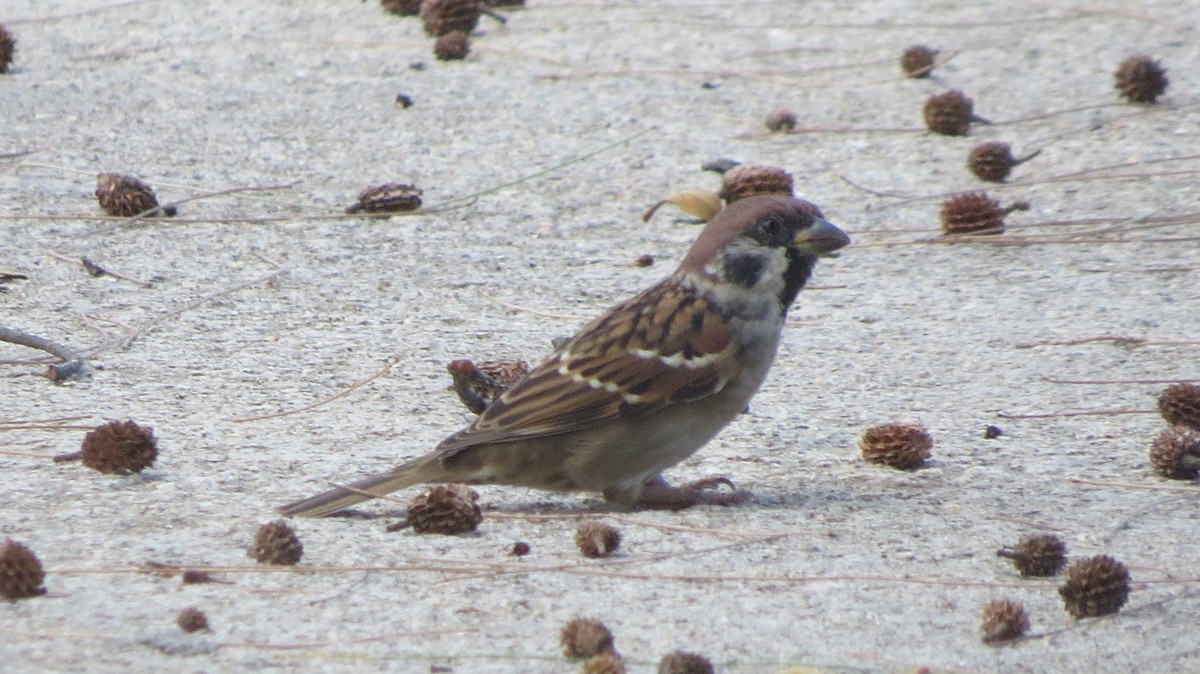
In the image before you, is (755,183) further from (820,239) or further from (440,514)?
(440,514)

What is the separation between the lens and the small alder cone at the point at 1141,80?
23.7 feet

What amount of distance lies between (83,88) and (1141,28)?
503 cm

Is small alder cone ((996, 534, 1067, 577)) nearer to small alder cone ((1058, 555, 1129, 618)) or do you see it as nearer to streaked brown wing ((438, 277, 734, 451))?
small alder cone ((1058, 555, 1129, 618))

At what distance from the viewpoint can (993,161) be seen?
21.7ft

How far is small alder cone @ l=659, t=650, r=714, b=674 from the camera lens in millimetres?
3025

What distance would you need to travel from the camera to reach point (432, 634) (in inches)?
128

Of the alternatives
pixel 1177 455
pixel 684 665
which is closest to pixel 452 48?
pixel 1177 455

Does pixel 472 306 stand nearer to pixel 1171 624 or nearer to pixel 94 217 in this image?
pixel 94 217

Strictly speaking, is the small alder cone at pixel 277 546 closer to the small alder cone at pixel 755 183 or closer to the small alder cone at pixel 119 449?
the small alder cone at pixel 119 449

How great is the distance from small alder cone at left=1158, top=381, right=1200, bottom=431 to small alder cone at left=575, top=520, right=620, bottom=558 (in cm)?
176

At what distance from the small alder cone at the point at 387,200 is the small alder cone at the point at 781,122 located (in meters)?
1.69

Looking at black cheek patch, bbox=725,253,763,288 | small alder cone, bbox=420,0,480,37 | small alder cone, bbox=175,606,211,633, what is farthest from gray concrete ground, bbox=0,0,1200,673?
black cheek patch, bbox=725,253,763,288

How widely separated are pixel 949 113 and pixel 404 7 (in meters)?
2.88

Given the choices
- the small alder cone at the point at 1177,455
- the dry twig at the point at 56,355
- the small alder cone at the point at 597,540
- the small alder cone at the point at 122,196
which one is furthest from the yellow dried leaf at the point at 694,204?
the small alder cone at the point at 597,540
